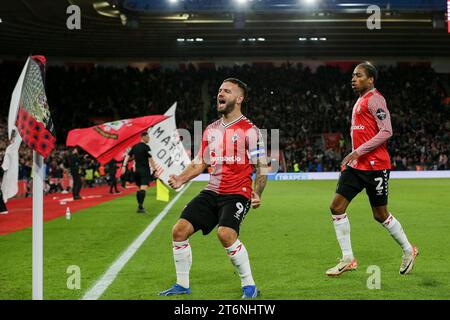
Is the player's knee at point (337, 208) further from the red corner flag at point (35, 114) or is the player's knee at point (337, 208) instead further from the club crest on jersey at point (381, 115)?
the red corner flag at point (35, 114)

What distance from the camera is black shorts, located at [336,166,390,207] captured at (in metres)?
7.18

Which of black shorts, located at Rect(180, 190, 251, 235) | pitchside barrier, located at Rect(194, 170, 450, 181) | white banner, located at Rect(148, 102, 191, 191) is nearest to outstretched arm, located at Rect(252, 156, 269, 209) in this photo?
black shorts, located at Rect(180, 190, 251, 235)

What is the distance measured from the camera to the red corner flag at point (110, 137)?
814 inches

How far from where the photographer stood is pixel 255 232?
11.6m

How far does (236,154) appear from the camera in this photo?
6070 millimetres

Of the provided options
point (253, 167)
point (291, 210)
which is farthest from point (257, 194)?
point (291, 210)

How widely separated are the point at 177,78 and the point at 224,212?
1568 inches

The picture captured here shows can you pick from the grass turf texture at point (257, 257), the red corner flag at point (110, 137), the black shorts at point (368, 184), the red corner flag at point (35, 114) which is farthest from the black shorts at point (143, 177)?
the red corner flag at point (35, 114)

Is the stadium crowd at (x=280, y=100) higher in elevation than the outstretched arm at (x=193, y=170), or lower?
higher

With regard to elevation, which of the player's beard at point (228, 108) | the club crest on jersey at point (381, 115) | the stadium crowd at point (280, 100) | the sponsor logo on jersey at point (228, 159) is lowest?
the sponsor logo on jersey at point (228, 159)

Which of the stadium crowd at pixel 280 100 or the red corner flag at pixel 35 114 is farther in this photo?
the stadium crowd at pixel 280 100

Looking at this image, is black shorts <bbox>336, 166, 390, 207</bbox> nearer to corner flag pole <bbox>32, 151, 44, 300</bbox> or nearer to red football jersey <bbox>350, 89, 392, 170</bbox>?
red football jersey <bbox>350, 89, 392, 170</bbox>

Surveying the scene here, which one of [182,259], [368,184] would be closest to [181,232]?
[182,259]
